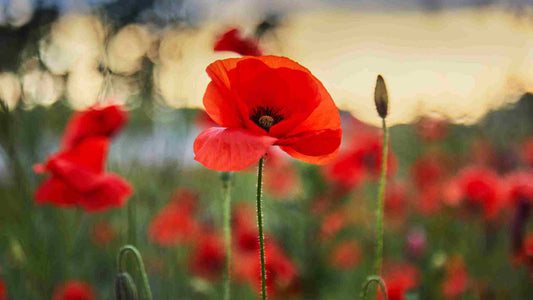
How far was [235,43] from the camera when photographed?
1112mm

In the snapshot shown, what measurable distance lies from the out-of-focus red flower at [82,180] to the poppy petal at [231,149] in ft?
2.44

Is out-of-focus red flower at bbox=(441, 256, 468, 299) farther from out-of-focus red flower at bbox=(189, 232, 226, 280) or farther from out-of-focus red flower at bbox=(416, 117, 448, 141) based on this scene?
out-of-focus red flower at bbox=(416, 117, 448, 141)

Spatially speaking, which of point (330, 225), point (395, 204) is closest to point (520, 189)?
point (330, 225)

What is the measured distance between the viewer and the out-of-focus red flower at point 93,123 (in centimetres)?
154

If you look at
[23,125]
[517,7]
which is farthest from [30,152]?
[517,7]

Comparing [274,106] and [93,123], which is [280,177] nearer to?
[93,123]

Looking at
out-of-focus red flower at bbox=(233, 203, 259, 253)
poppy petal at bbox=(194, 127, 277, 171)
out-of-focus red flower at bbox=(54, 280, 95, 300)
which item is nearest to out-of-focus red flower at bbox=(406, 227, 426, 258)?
out-of-focus red flower at bbox=(233, 203, 259, 253)

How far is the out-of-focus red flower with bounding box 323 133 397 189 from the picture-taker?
2.41 meters

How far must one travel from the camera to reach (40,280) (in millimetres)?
1366

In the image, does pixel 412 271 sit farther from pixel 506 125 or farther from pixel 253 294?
pixel 506 125

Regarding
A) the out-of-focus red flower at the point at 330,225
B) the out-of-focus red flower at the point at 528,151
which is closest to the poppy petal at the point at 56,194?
the out-of-focus red flower at the point at 330,225

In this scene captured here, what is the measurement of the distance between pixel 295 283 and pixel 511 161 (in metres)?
1.56

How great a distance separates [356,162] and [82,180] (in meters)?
1.30

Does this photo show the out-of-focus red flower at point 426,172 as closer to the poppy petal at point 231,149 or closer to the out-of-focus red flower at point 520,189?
the out-of-focus red flower at point 520,189
